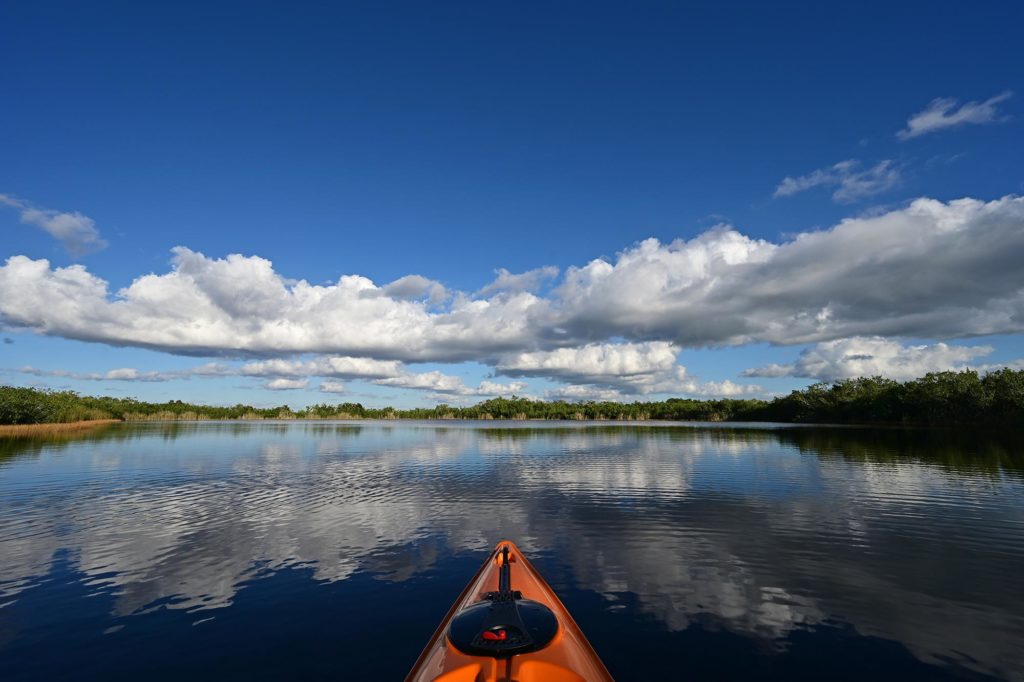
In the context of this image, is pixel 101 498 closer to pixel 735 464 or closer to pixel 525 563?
pixel 525 563

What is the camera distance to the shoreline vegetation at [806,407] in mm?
78875

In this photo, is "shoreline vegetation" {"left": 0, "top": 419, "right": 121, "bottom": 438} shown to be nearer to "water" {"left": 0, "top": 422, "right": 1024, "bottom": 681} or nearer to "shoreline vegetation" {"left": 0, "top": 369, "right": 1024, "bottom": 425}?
"shoreline vegetation" {"left": 0, "top": 369, "right": 1024, "bottom": 425}

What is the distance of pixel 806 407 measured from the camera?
124938 mm

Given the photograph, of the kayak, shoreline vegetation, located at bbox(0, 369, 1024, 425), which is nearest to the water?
the kayak

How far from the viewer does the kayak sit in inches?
264

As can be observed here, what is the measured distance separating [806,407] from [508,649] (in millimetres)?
140976

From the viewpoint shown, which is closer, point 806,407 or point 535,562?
point 535,562

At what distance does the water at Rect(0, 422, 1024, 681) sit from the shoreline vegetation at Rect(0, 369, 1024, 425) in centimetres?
6779

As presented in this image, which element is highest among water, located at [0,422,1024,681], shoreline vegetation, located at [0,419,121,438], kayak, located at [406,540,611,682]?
kayak, located at [406,540,611,682]

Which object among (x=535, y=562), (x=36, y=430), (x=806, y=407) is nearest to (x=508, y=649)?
(x=535, y=562)

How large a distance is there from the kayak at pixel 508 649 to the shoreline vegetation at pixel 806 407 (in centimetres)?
8804

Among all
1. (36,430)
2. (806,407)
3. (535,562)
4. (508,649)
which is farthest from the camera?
(806,407)

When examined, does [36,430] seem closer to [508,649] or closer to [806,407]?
[508,649]

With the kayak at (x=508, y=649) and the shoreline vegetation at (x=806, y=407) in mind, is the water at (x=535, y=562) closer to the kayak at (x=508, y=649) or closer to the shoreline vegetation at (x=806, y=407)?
the kayak at (x=508, y=649)
